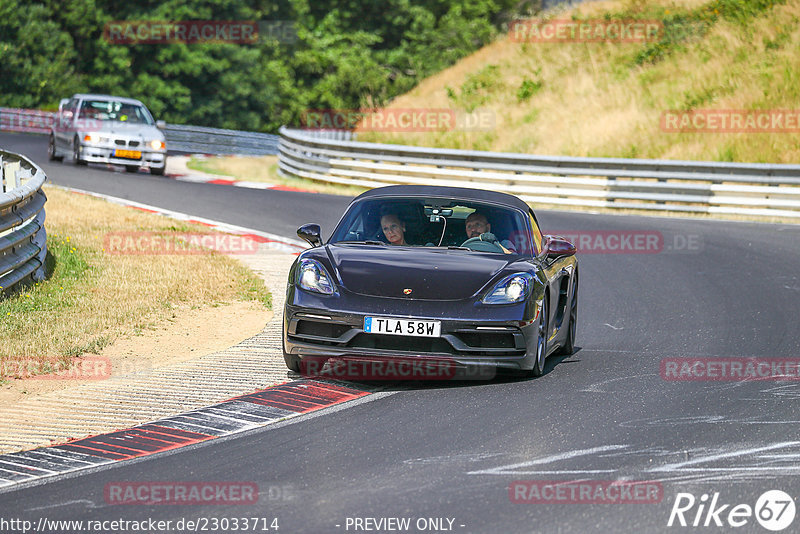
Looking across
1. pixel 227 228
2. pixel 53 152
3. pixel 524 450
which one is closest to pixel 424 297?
pixel 524 450

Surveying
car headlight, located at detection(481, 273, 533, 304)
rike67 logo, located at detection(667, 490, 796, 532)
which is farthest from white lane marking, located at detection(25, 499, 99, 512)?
car headlight, located at detection(481, 273, 533, 304)

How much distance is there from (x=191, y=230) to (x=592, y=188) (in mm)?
10345

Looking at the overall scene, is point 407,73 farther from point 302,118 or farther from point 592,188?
point 592,188

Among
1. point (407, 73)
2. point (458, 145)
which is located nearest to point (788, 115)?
→ point (458, 145)

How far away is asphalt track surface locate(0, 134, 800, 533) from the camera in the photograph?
5242mm

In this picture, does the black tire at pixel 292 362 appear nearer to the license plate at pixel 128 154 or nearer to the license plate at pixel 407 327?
the license plate at pixel 407 327

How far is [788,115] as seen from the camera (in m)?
28.2
